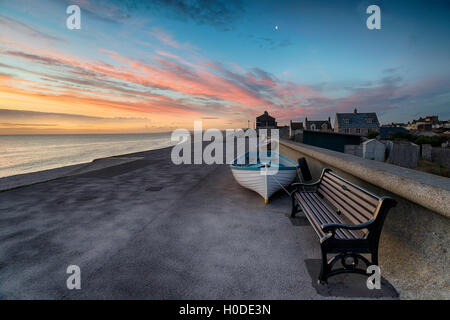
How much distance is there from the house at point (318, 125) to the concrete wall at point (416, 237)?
7752 cm

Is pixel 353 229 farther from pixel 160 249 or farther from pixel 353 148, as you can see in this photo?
pixel 353 148

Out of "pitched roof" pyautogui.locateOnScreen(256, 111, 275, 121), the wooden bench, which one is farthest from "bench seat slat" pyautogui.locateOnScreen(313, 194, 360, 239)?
"pitched roof" pyautogui.locateOnScreen(256, 111, 275, 121)

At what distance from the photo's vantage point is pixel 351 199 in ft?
11.1

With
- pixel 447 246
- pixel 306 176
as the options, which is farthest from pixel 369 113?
pixel 447 246

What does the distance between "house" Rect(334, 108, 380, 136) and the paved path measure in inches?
2576

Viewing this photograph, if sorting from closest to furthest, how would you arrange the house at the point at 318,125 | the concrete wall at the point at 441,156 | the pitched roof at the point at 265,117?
the concrete wall at the point at 441,156 < the pitched roof at the point at 265,117 < the house at the point at 318,125

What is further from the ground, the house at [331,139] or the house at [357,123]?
the house at [357,123]

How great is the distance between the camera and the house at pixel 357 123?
59.1 metres

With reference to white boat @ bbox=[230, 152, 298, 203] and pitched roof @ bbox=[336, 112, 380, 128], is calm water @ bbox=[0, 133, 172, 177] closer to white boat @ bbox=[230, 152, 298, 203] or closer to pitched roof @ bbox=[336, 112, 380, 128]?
white boat @ bbox=[230, 152, 298, 203]

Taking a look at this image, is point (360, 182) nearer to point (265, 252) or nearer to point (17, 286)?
point (265, 252)

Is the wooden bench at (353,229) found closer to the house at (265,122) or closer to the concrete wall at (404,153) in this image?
the concrete wall at (404,153)

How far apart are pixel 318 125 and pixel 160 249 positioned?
3231 inches

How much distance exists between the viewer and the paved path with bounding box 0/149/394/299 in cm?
272

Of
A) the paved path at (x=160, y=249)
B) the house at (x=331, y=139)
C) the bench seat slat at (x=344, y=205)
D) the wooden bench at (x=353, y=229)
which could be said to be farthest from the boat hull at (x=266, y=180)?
the house at (x=331, y=139)
